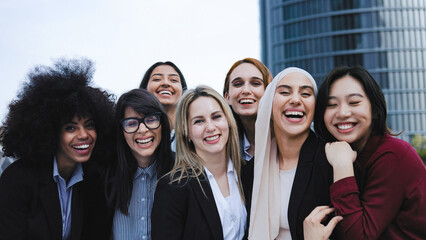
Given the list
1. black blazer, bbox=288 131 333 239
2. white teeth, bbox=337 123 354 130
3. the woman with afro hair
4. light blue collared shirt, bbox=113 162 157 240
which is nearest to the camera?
black blazer, bbox=288 131 333 239

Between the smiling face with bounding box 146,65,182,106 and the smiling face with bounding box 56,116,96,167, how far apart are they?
79.8 inches

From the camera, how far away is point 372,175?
2836mm

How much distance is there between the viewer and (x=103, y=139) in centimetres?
376

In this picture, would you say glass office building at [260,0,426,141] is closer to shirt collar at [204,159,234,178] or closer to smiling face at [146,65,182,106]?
smiling face at [146,65,182,106]

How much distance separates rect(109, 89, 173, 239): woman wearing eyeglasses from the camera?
3.52m

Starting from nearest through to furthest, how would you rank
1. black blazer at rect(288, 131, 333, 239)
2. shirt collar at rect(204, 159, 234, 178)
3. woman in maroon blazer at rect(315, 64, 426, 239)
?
woman in maroon blazer at rect(315, 64, 426, 239), black blazer at rect(288, 131, 333, 239), shirt collar at rect(204, 159, 234, 178)

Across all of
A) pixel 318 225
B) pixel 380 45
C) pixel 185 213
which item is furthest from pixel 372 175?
pixel 380 45

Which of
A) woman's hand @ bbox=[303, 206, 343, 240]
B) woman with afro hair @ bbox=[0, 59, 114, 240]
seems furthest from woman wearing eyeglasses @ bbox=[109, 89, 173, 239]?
woman's hand @ bbox=[303, 206, 343, 240]

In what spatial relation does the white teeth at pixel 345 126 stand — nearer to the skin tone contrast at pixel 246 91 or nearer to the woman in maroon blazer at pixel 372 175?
the woman in maroon blazer at pixel 372 175

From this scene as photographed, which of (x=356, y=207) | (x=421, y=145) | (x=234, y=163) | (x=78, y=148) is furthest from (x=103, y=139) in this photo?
(x=421, y=145)

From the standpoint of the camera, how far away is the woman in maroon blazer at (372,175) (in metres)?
2.71

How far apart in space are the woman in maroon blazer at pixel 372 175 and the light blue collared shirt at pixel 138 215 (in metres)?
1.78

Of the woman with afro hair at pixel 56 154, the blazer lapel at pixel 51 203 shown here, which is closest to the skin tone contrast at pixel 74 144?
the woman with afro hair at pixel 56 154

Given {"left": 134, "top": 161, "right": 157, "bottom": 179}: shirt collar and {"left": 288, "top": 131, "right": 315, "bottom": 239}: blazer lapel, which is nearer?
{"left": 288, "top": 131, "right": 315, "bottom": 239}: blazer lapel
